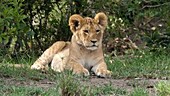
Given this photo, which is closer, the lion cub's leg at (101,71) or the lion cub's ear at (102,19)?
the lion cub's leg at (101,71)

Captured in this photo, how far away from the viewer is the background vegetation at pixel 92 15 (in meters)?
11.0

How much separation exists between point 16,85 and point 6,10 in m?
0.97

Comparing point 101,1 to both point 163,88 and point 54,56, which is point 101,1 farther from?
point 163,88

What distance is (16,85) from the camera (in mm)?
7379

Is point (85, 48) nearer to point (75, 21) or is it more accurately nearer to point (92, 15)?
point (75, 21)

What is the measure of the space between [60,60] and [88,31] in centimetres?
71

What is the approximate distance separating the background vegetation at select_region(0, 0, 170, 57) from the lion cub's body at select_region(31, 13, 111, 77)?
2141 millimetres

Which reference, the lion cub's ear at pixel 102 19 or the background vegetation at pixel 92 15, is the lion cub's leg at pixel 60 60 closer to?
the lion cub's ear at pixel 102 19

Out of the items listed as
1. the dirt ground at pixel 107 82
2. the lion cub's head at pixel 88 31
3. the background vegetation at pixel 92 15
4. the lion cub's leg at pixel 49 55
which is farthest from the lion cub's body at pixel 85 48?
the background vegetation at pixel 92 15

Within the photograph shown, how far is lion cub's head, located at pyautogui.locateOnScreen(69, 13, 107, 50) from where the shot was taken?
838 cm

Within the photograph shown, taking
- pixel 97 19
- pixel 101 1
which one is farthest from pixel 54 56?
pixel 101 1

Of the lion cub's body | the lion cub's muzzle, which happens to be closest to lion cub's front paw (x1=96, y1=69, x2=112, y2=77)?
the lion cub's body

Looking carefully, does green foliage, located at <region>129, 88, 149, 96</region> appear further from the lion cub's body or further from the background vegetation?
the background vegetation

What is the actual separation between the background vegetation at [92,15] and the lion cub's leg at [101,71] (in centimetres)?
245
